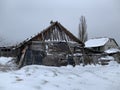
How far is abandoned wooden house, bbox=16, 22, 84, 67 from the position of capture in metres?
25.5

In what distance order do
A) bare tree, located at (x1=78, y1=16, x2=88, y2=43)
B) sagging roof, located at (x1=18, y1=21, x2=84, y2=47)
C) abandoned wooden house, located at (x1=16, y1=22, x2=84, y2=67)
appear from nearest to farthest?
abandoned wooden house, located at (x1=16, y1=22, x2=84, y2=67) → sagging roof, located at (x1=18, y1=21, x2=84, y2=47) → bare tree, located at (x1=78, y1=16, x2=88, y2=43)

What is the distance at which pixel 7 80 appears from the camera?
9.81 m

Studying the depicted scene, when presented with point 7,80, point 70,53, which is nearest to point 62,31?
point 70,53

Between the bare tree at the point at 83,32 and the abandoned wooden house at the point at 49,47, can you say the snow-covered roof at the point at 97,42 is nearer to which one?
the bare tree at the point at 83,32

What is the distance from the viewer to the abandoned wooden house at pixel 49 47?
25.5 meters

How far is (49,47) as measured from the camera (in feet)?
86.6

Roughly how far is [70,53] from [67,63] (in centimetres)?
133

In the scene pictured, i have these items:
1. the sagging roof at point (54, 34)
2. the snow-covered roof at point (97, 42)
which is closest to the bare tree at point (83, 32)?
the snow-covered roof at point (97, 42)

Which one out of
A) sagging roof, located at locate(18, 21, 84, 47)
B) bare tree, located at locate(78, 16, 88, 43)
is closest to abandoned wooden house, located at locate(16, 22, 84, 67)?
sagging roof, located at locate(18, 21, 84, 47)

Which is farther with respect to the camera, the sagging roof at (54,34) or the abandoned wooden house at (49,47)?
the sagging roof at (54,34)

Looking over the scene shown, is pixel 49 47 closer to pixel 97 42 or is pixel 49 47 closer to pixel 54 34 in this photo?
pixel 54 34

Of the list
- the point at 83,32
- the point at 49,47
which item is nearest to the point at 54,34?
the point at 49,47

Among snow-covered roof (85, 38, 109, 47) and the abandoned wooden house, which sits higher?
snow-covered roof (85, 38, 109, 47)

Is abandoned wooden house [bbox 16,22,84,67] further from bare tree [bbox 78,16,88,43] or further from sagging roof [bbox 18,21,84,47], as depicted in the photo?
bare tree [bbox 78,16,88,43]
